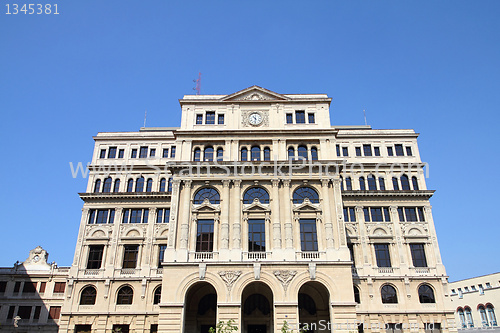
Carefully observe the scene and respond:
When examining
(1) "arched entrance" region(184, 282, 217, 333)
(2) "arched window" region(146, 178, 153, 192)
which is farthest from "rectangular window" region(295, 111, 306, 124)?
(2) "arched window" region(146, 178, 153, 192)

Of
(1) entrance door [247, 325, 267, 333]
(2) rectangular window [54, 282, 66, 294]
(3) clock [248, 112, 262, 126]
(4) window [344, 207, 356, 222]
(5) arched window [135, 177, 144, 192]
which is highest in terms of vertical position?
(3) clock [248, 112, 262, 126]

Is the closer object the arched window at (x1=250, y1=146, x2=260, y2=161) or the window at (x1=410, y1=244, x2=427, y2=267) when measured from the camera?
the arched window at (x1=250, y1=146, x2=260, y2=161)

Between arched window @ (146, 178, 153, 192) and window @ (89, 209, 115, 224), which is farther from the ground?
arched window @ (146, 178, 153, 192)

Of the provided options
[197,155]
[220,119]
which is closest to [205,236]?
[197,155]

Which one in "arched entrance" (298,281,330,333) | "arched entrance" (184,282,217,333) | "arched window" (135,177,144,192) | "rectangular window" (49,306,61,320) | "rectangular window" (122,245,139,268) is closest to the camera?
"arched entrance" (298,281,330,333)

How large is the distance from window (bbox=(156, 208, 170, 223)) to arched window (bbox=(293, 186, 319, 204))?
66.6 feet

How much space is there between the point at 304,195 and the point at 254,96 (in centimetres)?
1490

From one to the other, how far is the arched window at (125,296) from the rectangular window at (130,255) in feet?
10.0

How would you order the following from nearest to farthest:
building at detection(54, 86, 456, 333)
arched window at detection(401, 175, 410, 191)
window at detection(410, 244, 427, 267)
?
building at detection(54, 86, 456, 333), window at detection(410, 244, 427, 267), arched window at detection(401, 175, 410, 191)

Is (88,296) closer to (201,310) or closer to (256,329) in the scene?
(201,310)

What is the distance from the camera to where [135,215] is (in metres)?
55.6

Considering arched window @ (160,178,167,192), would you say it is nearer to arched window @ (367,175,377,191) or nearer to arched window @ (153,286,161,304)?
arched window @ (153,286,161,304)

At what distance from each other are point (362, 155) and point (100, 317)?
42.9 meters

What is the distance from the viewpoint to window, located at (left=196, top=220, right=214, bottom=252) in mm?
42344
